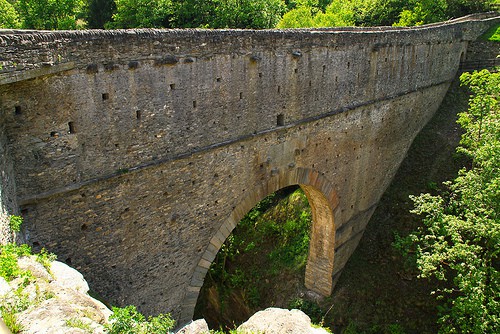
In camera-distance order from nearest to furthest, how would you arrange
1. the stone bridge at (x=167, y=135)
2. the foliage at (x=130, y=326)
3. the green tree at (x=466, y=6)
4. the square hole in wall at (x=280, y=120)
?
1. the foliage at (x=130, y=326)
2. the stone bridge at (x=167, y=135)
3. the square hole in wall at (x=280, y=120)
4. the green tree at (x=466, y=6)

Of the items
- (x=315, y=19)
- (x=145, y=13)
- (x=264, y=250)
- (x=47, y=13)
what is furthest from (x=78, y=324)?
(x=315, y=19)

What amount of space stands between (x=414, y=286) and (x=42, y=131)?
12.9m

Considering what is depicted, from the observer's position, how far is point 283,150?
1170 cm

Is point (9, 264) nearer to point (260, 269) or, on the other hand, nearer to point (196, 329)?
point (196, 329)

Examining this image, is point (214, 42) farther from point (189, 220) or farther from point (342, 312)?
point (342, 312)

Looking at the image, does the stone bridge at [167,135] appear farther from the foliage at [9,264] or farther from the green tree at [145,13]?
the green tree at [145,13]

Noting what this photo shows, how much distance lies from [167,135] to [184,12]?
1502 cm

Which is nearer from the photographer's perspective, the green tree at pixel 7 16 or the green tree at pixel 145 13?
the green tree at pixel 145 13

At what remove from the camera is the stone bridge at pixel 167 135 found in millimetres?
7141

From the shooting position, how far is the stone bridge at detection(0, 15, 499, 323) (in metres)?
7.14

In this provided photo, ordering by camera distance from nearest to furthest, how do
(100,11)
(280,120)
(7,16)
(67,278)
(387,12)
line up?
(67,278)
(280,120)
(7,16)
(100,11)
(387,12)

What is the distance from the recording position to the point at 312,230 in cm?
1612

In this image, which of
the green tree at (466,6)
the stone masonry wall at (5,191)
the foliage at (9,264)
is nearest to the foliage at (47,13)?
the stone masonry wall at (5,191)

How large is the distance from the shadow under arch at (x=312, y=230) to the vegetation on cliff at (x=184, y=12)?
1183 centimetres
